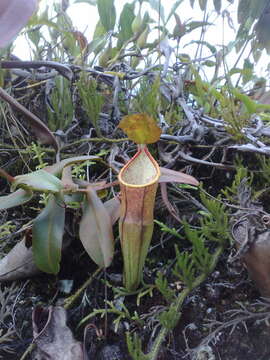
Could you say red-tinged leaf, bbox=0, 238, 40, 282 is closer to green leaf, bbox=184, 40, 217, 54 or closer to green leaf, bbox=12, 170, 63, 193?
green leaf, bbox=12, 170, 63, 193

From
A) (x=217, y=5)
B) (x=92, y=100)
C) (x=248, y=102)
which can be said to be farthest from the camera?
(x=217, y=5)

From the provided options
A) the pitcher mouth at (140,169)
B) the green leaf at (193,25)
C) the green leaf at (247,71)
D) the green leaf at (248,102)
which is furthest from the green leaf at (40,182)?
the green leaf at (193,25)

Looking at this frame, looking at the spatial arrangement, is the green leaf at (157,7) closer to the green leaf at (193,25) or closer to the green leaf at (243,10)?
the green leaf at (193,25)

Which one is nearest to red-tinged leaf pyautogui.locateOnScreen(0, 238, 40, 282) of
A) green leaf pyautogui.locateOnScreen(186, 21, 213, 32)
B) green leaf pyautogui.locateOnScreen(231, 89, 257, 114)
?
green leaf pyautogui.locateOnScreen(231, 89, 257, 114)

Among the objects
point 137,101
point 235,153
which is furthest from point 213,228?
point 137,101

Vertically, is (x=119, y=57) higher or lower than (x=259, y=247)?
higher

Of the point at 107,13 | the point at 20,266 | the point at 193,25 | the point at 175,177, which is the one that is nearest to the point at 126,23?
the point at 107,13

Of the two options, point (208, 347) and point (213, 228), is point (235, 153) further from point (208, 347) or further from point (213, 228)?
point (208, 347)

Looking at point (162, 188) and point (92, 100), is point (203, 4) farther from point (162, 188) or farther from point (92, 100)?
point (162, 188)
